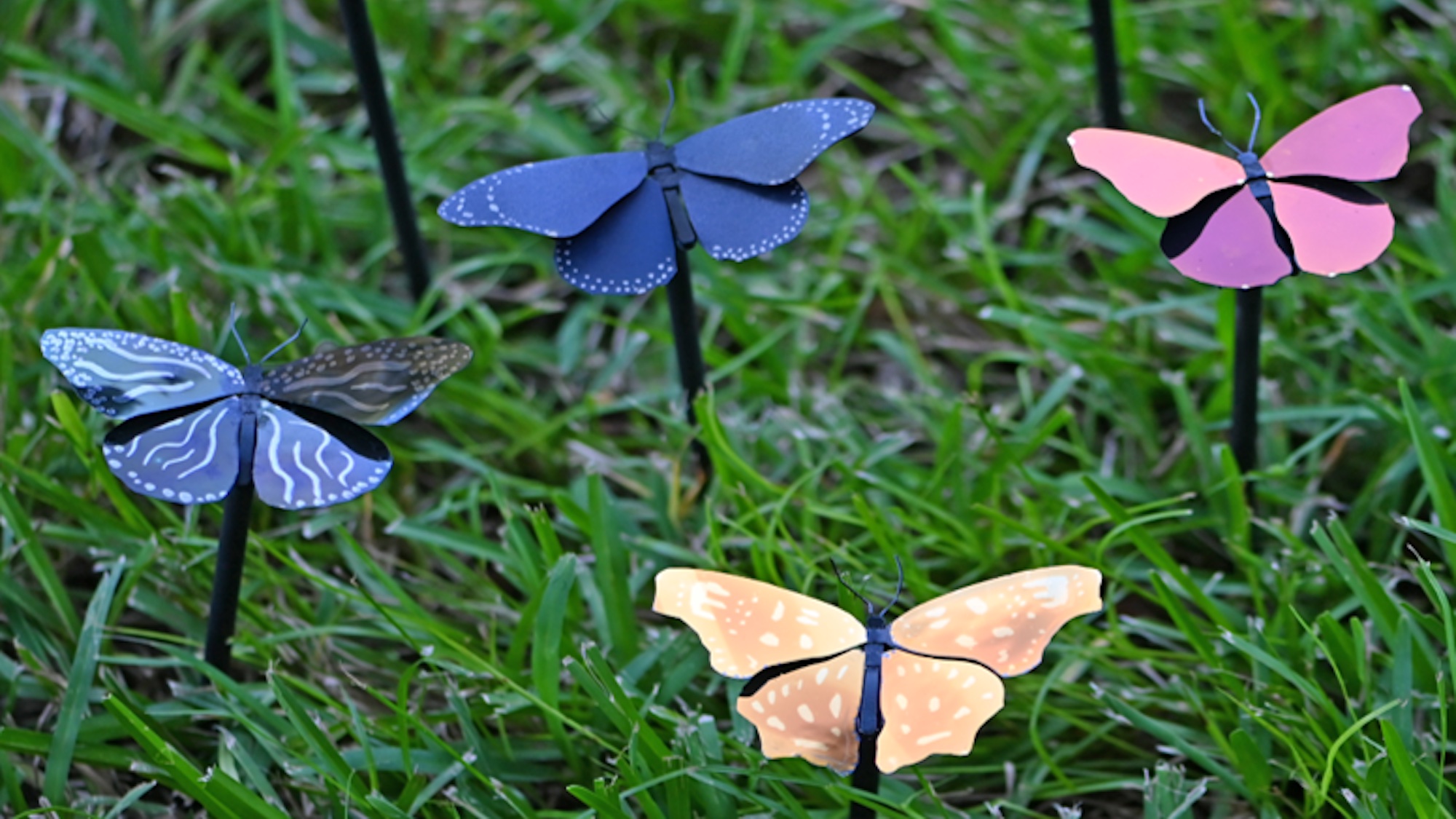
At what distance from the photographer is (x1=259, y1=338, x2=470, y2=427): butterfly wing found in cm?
150

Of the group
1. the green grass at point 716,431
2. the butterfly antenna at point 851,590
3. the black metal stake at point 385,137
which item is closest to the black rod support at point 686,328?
the green grass at point 716,431

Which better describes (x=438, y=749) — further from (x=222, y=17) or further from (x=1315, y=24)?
→ (x=1315, y=24)

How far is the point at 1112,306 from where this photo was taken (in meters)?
2.26

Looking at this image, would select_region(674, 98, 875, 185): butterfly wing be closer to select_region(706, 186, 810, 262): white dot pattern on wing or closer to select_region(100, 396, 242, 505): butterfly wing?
select_region(706, 186, 810, 262): white dot pattern on wing

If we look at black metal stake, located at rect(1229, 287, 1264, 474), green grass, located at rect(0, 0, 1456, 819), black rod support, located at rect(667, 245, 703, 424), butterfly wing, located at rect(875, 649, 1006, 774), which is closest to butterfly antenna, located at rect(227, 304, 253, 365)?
green grass, located at rect(0, 0, 1456, 819)

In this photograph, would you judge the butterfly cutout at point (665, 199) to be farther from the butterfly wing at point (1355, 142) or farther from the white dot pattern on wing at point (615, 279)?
the butterfly wing at point (1355, 142)

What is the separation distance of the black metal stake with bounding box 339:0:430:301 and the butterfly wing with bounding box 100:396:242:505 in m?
0.70

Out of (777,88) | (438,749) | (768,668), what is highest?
(777,88)

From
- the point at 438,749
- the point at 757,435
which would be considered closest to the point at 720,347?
the point at 757,435

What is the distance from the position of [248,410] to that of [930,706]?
0.79m

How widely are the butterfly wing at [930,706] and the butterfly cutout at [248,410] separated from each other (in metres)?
0.57

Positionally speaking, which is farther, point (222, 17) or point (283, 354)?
point (222, 17)

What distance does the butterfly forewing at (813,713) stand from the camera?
1.33 m

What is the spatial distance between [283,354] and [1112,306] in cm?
136
